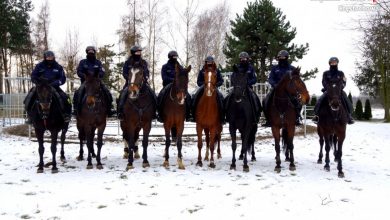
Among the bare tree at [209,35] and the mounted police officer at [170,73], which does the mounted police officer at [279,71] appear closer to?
the mounted police officer at [170,73]

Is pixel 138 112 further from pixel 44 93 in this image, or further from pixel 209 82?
pixel 44 93

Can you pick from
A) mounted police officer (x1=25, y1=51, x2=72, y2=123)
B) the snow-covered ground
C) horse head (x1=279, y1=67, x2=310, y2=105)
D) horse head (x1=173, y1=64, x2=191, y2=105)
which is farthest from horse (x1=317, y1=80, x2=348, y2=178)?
mounted police officer (x1=25, y1=51, x2=72, y2=123)

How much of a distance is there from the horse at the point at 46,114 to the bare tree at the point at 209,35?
26.5 metres

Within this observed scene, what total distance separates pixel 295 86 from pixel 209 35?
28.1 meters

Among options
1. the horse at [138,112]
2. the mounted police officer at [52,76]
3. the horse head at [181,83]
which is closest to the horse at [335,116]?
the horse head at [181,83]

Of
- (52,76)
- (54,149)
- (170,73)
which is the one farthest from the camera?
(170,73)

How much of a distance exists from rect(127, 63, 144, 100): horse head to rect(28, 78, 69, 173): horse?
1.88 metres

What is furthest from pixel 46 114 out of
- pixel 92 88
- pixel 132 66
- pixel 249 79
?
pixel 249 79

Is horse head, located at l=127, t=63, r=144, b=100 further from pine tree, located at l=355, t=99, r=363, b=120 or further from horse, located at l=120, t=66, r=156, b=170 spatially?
pine tree, located at l=355, t=99, r=363, b=120

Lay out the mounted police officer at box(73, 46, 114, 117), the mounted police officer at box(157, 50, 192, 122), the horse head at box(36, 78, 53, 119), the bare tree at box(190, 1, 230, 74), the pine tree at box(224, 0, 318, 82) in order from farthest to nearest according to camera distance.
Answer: the bare tree at box(190, 1, 230, 74), the pine tree at box(224, 0, 318, 82), the mounted police officer at box(157, 50, 192, 122), the mounted police officer at box(73, 46, 114, 117), the horse head at box(36, 78, 53, 119)

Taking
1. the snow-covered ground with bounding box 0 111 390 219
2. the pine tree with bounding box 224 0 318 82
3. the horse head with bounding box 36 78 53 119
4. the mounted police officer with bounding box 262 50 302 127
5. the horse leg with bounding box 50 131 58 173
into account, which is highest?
the pine tree with bounding box 224 0 318 82

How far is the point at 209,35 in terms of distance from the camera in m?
35.7

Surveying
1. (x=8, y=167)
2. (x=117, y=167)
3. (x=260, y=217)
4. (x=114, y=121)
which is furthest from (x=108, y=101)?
(x=114, y=121)

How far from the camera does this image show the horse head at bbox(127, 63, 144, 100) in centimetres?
834
